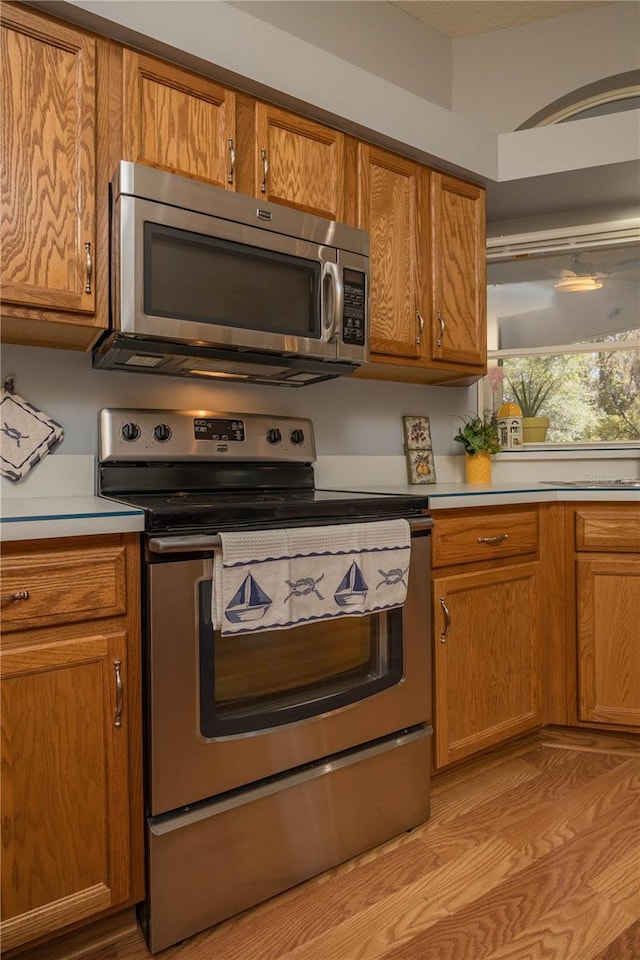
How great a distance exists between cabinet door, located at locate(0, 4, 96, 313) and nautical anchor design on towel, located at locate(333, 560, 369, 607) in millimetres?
908

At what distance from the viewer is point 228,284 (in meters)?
1.62

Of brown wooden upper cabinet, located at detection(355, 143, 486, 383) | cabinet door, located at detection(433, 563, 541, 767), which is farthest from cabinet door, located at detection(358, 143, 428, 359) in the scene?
cabinet door, located at detection(433, 563, 541, 767)

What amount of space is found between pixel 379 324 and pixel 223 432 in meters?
0.63

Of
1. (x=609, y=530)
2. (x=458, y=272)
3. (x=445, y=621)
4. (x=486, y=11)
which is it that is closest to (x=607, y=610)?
(x=609, y=530)

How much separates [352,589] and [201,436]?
68 cm

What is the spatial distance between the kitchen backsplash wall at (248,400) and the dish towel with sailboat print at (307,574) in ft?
2.32

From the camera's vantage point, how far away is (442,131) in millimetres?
2143

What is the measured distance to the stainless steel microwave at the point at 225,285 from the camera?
58.1 inches

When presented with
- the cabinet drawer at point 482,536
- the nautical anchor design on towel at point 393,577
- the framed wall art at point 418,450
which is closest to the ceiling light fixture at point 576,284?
Answer: the framed wall art at point 418,450

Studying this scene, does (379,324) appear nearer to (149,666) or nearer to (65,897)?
(149,666)

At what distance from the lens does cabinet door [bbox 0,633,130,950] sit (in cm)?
116

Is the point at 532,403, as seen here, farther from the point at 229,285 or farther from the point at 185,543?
the point at 185,543

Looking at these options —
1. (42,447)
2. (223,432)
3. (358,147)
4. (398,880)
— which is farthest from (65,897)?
(358,147)

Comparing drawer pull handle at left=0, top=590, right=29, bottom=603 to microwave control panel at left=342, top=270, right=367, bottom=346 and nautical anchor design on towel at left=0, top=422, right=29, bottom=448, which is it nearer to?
nautical anchor design on towel at left=0, top=422, right=29, bottom=448
